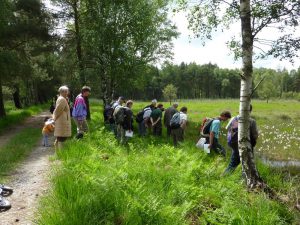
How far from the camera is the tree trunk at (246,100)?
873 cm

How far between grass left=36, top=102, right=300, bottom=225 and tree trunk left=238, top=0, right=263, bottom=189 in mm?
383

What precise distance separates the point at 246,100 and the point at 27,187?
5.27 m

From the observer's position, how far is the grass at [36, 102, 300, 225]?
5410 mm

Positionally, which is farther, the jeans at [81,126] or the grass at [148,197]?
the jeans at [81,126]

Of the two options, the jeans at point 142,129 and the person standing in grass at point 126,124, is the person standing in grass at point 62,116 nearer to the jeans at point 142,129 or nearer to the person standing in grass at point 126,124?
the person standing in grass at point 126,124

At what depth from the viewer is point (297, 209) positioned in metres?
7.95

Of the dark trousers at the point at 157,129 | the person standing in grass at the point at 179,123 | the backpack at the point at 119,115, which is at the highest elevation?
the backpack at the point at 119,115

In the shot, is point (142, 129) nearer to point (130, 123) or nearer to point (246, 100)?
point (130, 123)

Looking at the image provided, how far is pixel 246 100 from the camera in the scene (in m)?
8.69

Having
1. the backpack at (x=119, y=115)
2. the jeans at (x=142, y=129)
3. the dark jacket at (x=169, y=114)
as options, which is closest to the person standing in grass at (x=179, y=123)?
the dark jacket at (x=169, y=114)

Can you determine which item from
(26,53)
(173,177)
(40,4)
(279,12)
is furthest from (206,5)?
(26,53)

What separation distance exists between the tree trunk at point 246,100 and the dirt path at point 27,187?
467cm

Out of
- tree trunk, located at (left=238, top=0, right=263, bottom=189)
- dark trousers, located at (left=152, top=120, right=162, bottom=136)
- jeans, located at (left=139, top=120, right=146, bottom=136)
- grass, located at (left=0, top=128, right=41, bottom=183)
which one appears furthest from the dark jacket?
tree trunk, located at (left=238, top=0, right=263, bottom=189)

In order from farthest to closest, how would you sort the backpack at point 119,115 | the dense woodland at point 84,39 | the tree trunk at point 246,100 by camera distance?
the dense woodland at point 84,39 → the backpack at point 119,115 → the tree trunk at point 246,100
